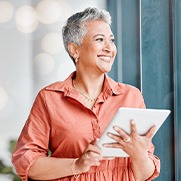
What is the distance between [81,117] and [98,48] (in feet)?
0.78

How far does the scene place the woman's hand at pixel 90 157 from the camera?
1.51m

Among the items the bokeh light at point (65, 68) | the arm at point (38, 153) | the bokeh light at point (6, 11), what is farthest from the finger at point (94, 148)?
the bokeh light at point (6, 11)

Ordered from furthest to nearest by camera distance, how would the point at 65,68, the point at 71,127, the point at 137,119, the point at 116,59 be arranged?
the point at 65,68 → the point at 116,59 → the point at 71,127 → the point at 137,119

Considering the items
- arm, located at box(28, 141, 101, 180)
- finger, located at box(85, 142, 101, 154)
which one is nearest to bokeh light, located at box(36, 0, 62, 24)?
arm, located at box(28, 141, 101, 180)

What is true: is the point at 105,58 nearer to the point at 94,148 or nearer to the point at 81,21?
the point at 81,21

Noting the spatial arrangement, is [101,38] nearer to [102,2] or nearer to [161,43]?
[161,43]

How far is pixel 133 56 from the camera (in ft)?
8.13

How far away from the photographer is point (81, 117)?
166 cm

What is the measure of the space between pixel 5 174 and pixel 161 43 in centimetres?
138

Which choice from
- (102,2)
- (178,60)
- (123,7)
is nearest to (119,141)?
(178,60)

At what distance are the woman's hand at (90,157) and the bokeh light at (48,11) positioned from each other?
1.67m

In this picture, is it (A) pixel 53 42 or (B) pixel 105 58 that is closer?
(B) pixel 105 58

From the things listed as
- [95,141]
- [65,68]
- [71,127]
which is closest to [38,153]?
[71,127]

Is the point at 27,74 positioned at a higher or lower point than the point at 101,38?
lower
